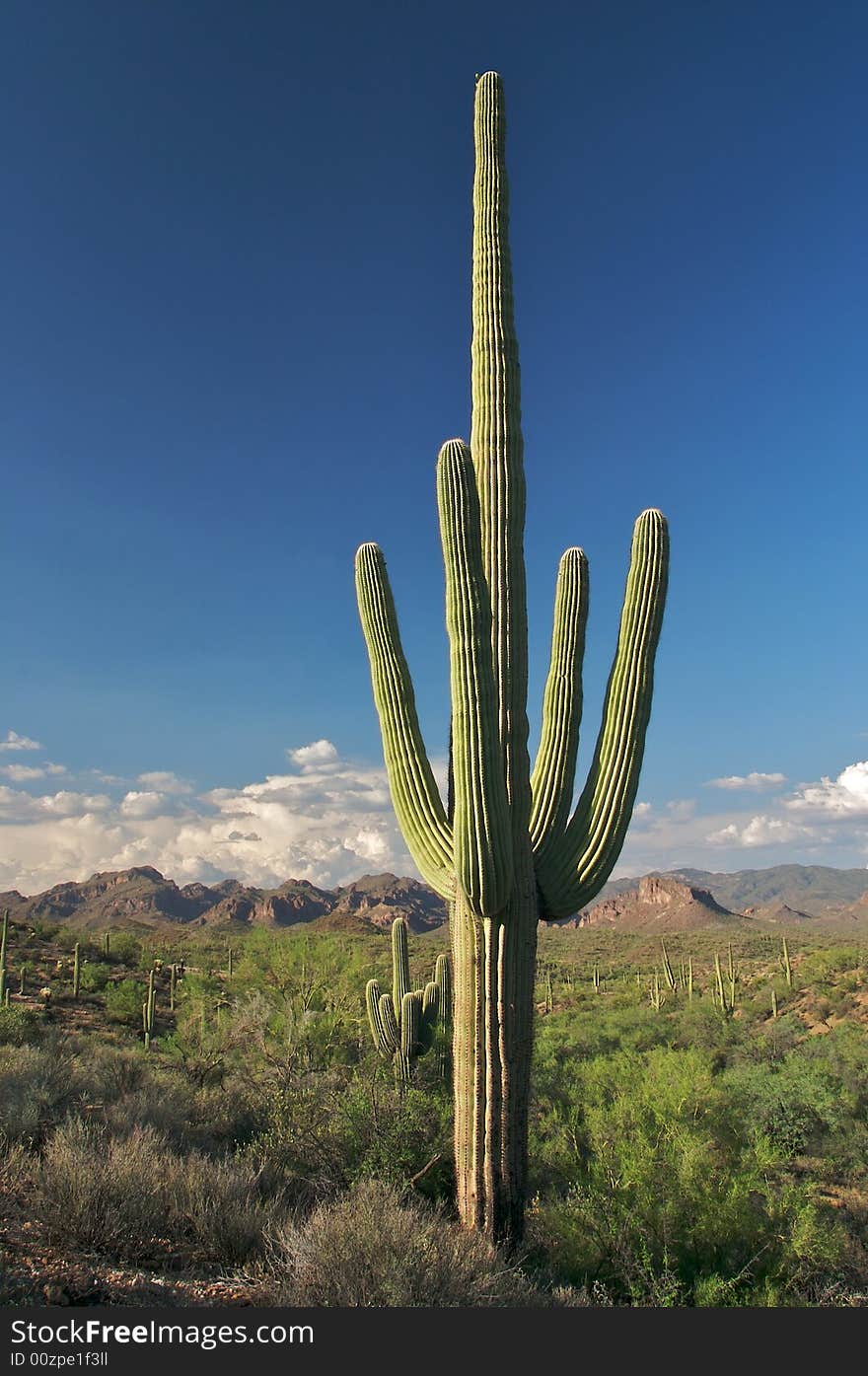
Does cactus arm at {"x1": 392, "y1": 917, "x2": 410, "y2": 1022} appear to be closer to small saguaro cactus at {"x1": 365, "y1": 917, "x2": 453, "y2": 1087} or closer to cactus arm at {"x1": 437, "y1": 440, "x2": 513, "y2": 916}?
small saguaro cactus at {"x1": 365, "y1": 917, "x2": 453, "y2": 1087}

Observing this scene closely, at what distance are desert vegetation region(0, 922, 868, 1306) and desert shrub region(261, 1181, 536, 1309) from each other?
19 millimetres

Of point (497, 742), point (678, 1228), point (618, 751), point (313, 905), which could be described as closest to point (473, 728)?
point (497, 742)

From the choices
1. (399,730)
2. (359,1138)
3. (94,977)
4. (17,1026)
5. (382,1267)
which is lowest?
(94,977)

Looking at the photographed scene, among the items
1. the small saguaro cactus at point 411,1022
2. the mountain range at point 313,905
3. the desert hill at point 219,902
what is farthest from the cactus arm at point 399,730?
the desert hill at point 219,902

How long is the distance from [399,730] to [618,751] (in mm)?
2197

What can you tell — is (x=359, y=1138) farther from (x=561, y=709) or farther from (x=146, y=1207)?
(x=561, y=709)

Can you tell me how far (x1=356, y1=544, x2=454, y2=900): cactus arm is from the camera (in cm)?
785

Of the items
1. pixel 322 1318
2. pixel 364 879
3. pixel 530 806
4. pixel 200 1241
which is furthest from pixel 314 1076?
pixel 364 879

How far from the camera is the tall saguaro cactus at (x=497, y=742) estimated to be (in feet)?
22.3

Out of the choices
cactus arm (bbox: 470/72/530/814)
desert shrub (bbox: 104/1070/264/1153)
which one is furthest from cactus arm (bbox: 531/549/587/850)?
desert shrub (bbox: 104/1070/264/1153)

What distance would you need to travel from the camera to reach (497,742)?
6.90m

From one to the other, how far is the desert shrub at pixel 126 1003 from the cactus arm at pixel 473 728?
66.8 ft

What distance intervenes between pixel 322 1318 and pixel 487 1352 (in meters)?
0.96

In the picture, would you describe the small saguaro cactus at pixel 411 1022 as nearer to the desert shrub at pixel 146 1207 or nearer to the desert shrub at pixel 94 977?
the desert shrub at pixel 146 1207
